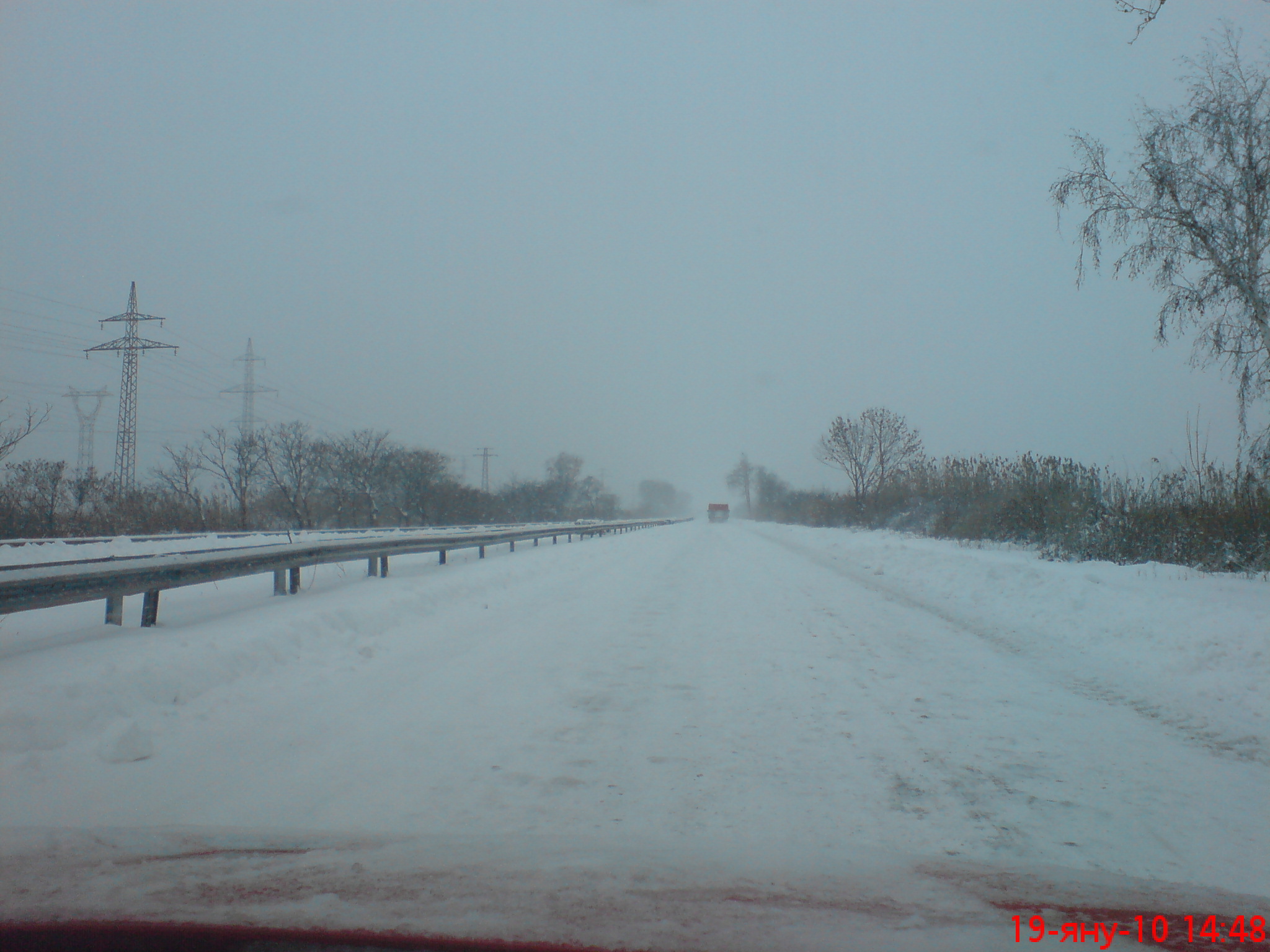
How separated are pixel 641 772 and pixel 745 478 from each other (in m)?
117

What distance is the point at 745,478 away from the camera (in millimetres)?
119312

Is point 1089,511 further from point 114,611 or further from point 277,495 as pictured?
point 277,495

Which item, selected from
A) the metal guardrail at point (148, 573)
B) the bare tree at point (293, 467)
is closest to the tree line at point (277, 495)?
the bare tree at point (293, 467)

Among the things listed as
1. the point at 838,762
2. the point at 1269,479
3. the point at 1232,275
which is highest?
the point at 1232,275

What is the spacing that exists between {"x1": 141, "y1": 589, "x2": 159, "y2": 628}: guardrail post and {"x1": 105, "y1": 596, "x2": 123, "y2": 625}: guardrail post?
188 millimetres

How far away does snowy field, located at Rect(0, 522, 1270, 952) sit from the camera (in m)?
2.21

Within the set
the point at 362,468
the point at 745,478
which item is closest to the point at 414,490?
the point at 362,468

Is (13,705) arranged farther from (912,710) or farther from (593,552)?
(593,552)

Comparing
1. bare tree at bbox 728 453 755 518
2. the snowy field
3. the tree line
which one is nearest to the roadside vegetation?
the snowy field

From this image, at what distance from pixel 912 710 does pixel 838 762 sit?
4.13 feet

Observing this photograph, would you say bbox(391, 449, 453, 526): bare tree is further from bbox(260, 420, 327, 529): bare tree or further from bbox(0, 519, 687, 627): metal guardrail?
bbox(0, 519, 687, 627): metal guardrail

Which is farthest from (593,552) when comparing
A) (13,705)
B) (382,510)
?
(382,510)

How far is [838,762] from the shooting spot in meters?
3.89

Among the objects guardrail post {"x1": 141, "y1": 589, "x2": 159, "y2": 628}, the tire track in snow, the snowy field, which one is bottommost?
the tire track in snow
